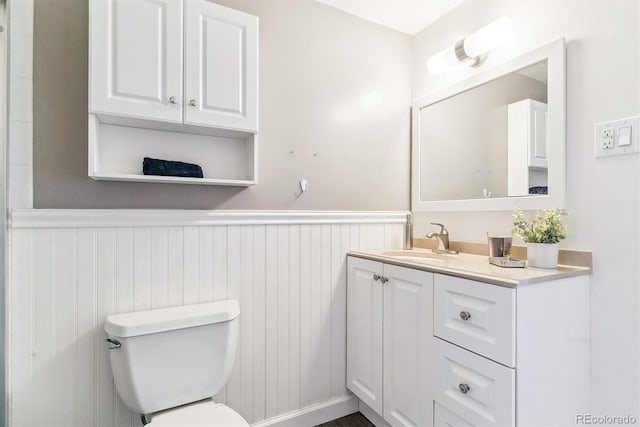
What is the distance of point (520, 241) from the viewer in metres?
1.48

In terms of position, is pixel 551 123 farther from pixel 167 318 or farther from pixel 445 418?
pixel 167 318

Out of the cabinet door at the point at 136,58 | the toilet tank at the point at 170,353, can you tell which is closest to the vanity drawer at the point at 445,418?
the toilet tank at the point at 170,353

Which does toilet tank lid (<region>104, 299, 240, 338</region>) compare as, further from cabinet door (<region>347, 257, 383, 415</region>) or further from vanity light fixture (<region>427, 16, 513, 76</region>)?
vanity light fixture (<region>427, 16, 513, 76</region>)

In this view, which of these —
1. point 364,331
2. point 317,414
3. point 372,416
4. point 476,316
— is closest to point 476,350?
point 476,316

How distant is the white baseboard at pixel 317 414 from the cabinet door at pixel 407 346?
13.8 inches

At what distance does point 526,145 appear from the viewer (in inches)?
57.5

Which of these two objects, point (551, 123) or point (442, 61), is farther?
point (442, 61)

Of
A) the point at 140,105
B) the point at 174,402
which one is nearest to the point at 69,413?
the point at 174,402

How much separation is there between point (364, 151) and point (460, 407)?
1.32 meters

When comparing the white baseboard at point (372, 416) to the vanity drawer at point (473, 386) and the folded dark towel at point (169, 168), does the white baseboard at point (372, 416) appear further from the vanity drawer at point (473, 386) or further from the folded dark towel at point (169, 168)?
the folded dark towel at point (169, 168)

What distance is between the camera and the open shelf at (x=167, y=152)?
4.10 ft

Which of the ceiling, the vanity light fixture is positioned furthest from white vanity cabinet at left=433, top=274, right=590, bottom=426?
the ceiling

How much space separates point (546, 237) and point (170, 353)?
1.48 meters

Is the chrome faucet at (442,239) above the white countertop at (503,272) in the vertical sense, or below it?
above
